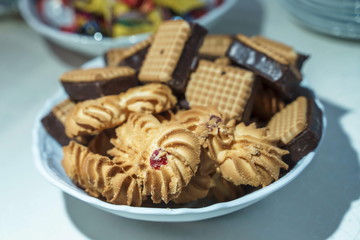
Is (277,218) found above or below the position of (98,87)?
below

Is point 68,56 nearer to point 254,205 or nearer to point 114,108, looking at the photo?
point 114,108

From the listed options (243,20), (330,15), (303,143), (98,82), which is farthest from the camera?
(243,20)

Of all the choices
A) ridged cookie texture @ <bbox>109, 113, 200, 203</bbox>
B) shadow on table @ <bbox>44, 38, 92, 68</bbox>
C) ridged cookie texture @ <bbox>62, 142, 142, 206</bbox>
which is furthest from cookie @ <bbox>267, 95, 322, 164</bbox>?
shadow on table @ <bbox>44, 38, 92, 68</bbox>

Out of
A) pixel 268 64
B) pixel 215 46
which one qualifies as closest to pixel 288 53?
pixel 268 64

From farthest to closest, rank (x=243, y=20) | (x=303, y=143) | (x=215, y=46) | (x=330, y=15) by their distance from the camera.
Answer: (x=243, y=20), (x=330, y=15), (x=215, y=46), (x=303, y=143)

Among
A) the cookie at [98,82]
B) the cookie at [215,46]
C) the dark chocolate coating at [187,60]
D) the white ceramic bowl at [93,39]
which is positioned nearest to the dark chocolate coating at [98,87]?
the cookie at [98,82]

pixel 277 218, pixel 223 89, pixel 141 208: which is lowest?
pixel 277 218

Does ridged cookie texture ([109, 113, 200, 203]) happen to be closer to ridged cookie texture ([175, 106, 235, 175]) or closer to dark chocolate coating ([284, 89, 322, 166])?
ridged cookie texture ([175, 106, 235, 175])
